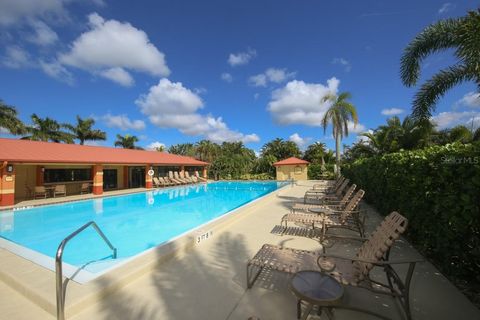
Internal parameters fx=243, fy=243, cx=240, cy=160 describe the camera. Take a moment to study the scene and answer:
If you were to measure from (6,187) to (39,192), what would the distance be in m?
2.61

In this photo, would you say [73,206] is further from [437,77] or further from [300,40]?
[437,77]

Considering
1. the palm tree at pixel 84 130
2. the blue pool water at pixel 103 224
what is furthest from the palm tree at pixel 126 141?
the blue pool water at pixel 103 224

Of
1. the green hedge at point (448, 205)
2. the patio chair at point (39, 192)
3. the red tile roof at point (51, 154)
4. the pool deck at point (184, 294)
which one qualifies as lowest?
the pool deck at point (184, 294)

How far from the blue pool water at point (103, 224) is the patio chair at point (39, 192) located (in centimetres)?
301

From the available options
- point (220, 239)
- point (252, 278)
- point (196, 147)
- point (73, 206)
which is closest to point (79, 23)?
point (73, 206)

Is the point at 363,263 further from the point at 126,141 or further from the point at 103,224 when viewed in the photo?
the point at 126,141

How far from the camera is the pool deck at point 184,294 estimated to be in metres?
3.14

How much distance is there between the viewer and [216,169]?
36.9m

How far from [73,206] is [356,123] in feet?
71.4

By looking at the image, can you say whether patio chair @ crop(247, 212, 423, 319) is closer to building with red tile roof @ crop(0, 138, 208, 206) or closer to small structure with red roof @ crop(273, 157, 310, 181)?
building with red tile roof @ crop(0, 138, 208, 206)

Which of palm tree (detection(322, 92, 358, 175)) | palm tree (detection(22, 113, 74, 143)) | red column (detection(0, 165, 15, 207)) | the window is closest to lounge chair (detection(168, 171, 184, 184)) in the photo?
the window

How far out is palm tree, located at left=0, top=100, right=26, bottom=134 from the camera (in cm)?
2392

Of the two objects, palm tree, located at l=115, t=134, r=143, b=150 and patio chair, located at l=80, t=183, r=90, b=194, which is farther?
palm tree, located at l=115, t=134, r=143, b=150

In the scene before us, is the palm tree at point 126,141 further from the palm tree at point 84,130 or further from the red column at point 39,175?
the red column at point 39,175
